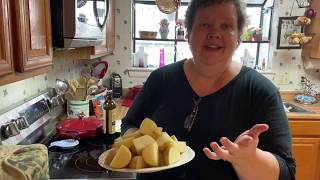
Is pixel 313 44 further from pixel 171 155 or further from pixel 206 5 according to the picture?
pixel 171 155

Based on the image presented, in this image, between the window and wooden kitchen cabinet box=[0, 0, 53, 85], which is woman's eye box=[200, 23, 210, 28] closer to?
wooden kitchen cabinet box=[0, 0, 53, 85]

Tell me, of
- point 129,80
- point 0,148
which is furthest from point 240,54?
point 0,148

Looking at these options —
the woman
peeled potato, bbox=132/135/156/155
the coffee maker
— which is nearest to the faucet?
the coffee maker

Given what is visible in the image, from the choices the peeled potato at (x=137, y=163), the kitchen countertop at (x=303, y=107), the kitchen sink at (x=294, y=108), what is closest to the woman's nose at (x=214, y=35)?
the peeled potato at (x=137, y=163)

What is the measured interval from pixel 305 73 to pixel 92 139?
7.21ft

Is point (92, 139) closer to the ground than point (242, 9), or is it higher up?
closer to the ground

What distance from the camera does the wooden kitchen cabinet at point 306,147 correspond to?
2.20 metres

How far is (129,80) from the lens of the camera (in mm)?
2783

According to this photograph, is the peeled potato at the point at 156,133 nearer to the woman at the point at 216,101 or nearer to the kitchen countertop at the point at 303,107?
the woman at the point at 216,101

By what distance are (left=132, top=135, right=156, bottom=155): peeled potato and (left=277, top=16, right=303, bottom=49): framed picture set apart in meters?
2.22

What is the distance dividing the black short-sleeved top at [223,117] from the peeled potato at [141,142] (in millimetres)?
179

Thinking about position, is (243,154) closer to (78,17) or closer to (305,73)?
(78,17)

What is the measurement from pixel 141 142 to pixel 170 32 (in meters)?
2.03

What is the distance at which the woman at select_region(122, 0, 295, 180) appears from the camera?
3.06ft
